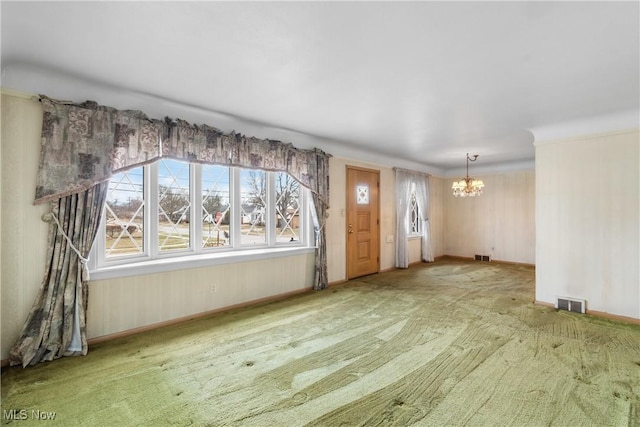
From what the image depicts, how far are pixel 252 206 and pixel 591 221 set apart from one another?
4.45 metres

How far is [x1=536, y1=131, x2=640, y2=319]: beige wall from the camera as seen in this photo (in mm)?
3629

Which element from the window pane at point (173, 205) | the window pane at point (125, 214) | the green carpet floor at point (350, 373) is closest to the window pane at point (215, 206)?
the window pane at point (173, 205)

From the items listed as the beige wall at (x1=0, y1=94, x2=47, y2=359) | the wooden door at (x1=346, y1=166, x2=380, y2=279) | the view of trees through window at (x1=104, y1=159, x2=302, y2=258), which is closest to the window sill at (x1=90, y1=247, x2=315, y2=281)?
the view of trees through window at (x1=104, y1=159, x2=302, y2=258)

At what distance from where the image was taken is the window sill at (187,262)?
3.00m

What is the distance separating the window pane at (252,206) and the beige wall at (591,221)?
155 inches

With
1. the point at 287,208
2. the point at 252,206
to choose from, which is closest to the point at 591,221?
the point at 287,208

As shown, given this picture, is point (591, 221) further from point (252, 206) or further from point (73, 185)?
point (73, 185)

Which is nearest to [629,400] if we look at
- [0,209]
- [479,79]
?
[479,79]

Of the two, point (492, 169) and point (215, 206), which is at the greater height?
point (492, 169)

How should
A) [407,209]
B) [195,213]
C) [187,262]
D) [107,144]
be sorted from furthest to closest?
[407,209] < [195,213] < [187,262] < [107,144]

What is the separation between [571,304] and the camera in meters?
3.96

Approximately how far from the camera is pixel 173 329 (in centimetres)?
328

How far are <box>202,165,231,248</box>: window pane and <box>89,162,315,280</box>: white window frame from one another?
0.06 meters

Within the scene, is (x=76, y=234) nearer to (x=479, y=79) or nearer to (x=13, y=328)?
(x=13, y=328)
